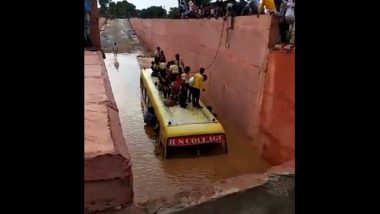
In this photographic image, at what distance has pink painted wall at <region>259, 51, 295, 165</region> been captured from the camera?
1016 centimetres

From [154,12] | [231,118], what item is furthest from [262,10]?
[154,12]

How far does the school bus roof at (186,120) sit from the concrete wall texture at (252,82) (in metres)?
1.24

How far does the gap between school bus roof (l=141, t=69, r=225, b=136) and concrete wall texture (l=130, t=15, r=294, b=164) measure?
124 centimetres

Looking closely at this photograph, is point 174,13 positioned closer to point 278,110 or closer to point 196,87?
point 196,87

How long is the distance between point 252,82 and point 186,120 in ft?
8.51

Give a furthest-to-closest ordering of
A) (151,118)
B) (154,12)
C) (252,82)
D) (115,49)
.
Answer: (154,12) < (115,49) < (151,118) < (252,82)

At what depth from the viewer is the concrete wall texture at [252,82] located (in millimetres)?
10500

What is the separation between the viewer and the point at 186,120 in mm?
11117

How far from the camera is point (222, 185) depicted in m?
5.01

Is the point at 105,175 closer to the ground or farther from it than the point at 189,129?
farther from it

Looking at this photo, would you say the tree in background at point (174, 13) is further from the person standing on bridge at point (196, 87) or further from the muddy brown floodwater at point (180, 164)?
the person standing on bridge at point (196, 87)
